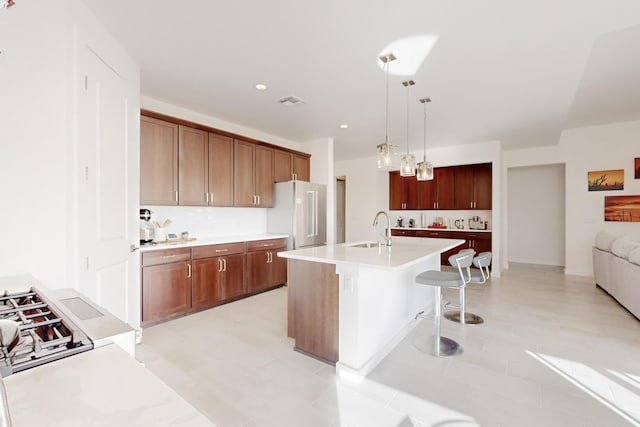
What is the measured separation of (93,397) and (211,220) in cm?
409

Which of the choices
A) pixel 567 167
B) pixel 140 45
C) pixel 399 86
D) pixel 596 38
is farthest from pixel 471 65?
pixel 567 167

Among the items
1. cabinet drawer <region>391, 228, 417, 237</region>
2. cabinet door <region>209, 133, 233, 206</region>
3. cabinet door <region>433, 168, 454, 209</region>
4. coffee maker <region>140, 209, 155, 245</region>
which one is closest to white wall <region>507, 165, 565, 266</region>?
cabinet door <region>433, 168, 454, 209</region>

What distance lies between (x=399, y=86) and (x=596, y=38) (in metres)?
1.63

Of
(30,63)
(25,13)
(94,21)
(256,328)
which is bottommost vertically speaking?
(256,328)

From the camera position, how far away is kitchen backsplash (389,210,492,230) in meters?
6.47

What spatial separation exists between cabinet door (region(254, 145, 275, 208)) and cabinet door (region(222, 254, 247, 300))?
3.42 feet

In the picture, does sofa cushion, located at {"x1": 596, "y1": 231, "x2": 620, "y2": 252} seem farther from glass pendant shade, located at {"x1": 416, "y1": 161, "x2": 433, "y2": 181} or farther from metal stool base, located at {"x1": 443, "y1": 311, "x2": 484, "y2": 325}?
glass pendant shade, located at {"x1": 416, "y1": 161, "x2": 433, "y2": 181}

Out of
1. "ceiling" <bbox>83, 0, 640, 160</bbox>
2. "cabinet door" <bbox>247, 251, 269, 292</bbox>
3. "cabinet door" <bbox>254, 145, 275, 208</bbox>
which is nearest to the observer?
"ceiling" <bbox>83, 0, 640, 160</bbox>

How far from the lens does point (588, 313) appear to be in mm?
3576

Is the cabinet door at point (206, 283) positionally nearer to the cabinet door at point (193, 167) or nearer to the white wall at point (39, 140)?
the cabinet door at point (193, 167)

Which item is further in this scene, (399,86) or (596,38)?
(399,86)

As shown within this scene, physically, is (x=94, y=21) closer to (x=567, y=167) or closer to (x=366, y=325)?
(x=366, y=325)

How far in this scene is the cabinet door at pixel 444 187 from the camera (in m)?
6.63

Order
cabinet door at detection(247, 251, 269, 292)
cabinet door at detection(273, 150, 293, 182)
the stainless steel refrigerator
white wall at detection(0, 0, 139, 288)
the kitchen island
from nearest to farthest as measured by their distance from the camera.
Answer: white wall at detection(0, 0, 139, 288), the kitchen island, cabinet door at detection(247, 251, 269, 292), the stainless steel refrigerator, cabinet door at detection(273, 150, 293, 182)
